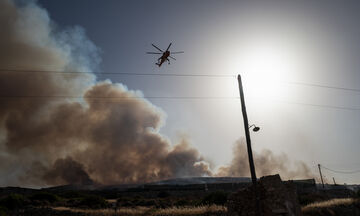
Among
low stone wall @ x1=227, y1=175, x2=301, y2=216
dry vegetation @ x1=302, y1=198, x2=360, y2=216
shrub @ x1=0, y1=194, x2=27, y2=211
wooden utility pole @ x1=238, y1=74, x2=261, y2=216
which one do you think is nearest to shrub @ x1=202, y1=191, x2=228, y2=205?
dry vegetation @ x1=302, y1=198, x2=360, y2=216

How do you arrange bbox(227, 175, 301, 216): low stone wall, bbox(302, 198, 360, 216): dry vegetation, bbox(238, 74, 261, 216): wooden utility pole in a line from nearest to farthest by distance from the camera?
bbox(227, 175, 301, 216): low stone wall → bbox(238, 74, 261, 216): wooden utility pole → bbox(302, 198, 360, 216): dry vegetation

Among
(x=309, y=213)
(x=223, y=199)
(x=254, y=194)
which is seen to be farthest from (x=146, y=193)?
(x=254, y=194)

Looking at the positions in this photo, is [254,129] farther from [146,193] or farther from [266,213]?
[146,193]

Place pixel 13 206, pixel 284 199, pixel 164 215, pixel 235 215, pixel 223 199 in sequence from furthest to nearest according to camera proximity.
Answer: pixel 223 199 < pixel 13 206 < pixel 164 215 < pixel 235 215 < pixel 284 199

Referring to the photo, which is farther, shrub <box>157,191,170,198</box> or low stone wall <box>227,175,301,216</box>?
shrub <box>157,191,170,198</box>

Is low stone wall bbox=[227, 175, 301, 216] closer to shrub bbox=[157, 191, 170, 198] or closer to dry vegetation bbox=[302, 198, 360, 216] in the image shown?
dry vegetation bbox=[302, 198, 360, 216]

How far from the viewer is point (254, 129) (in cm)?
1535

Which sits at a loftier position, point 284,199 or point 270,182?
point 270,182

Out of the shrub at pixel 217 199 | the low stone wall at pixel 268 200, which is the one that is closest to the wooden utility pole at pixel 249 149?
the low stone wall at pixel 268 200

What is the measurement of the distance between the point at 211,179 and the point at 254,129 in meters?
90.3

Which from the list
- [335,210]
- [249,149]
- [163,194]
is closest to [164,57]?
[249,149]

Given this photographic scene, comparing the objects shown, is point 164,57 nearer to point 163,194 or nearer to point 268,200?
point 268,200

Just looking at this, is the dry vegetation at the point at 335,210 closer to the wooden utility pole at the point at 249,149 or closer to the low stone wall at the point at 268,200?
the low stone wall at the point at 268,200

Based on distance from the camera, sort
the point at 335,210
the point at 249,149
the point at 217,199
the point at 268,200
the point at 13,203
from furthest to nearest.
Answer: the point at 217,199 < the point at 13,203 < the point at 335,210 < the point at 249,149 < the point at 268,200
